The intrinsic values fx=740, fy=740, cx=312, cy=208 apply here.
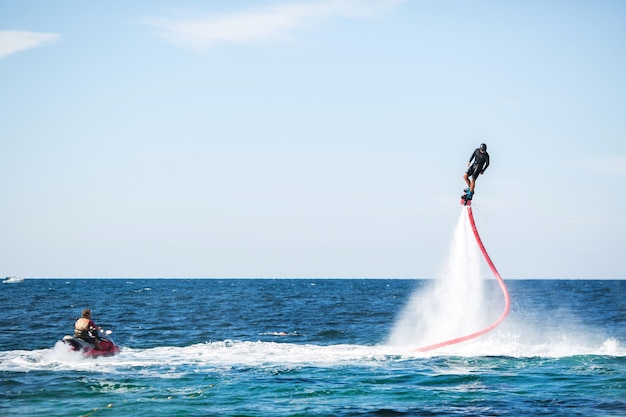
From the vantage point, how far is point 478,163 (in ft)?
80.0

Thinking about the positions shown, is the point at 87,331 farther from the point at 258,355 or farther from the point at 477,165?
the point at 477,165

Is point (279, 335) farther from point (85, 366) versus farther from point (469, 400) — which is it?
point (469, 400)

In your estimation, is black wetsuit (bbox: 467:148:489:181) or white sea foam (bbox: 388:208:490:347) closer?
black wetsuit (bbox: 467:148:489:181)

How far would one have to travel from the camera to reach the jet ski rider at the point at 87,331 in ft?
101

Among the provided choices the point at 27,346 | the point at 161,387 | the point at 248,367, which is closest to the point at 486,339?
the point at 248,367

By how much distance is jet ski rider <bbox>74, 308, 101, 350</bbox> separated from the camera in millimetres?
30828

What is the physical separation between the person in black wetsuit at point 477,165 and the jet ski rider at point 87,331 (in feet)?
54.2

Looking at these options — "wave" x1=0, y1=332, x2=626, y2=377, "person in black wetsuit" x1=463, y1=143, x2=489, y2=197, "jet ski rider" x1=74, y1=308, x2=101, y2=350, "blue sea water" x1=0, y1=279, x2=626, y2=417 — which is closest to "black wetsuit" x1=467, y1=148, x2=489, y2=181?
"person in black wetsuit" x1=463, y1=143, x2=489, y2=197

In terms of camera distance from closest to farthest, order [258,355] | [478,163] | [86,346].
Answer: [478,163], [86,346], [258,355]

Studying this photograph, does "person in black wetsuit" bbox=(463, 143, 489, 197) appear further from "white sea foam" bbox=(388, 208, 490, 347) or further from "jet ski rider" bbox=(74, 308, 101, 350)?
"jet ski rider" bbox=(74, 308, 101, 350)

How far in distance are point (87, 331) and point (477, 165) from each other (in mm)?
17510

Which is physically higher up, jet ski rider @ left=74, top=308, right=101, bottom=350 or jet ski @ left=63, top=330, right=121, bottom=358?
jet ski rider @ left=74, top=308, right=101, bottom=350

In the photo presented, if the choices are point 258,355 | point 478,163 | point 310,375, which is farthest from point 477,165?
point 258,355

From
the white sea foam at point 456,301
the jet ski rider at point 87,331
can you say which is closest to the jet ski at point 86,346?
the jet ski rider at point 87,331
